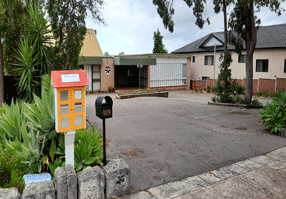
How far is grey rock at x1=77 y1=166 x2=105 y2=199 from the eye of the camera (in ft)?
12.9

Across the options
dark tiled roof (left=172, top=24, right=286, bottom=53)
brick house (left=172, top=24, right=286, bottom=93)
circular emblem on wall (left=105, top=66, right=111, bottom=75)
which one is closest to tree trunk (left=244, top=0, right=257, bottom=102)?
brick house (left=172, top=24, right=286, bottom=93)

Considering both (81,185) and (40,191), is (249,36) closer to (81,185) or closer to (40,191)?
(81,185)

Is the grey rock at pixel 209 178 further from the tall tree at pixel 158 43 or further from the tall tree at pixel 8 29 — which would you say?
the tall tree at pixel 158 43

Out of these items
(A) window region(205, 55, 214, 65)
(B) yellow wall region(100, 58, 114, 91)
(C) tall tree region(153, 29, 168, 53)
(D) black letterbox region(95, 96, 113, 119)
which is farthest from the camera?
(C) tall tree region(153, 29, 168, 53)

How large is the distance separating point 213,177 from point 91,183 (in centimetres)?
244

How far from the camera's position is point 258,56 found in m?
27.0

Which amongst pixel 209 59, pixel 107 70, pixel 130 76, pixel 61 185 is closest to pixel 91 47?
pixel 130 76

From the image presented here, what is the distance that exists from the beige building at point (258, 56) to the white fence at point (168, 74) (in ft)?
11.4

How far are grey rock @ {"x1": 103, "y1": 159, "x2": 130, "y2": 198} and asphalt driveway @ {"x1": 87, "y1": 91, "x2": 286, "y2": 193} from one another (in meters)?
0.27

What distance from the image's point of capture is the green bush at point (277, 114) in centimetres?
822

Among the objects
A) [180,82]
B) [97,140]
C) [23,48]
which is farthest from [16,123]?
[180,82]

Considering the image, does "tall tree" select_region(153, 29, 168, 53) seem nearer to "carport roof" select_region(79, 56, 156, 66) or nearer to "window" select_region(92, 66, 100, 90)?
"carport roof" select_region(79, 56, 156, 66)

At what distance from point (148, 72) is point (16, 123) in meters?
23.5

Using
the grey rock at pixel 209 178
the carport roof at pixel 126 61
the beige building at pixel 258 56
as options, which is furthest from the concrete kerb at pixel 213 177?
the beige building at pixel 258 56
